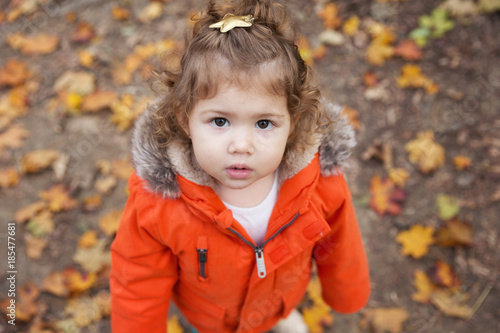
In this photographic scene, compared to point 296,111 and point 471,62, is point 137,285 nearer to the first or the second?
point 296,111

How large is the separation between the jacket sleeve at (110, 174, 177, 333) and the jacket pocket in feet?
0.50

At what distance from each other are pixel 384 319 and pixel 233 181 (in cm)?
170

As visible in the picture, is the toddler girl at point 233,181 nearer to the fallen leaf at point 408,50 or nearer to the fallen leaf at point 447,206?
the fallen leaf at point 447,206

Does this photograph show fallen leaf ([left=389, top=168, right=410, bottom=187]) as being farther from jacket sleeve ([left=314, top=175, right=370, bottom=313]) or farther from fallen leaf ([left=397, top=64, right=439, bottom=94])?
jacket sleeve ([left=314, top=175, right=370, bottom=313])

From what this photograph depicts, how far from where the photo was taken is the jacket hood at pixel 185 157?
1.57m

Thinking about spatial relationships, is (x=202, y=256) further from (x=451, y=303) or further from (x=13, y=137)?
(x=13, y=137)

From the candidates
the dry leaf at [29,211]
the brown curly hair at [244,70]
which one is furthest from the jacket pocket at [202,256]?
the dry leaf at [29,211]

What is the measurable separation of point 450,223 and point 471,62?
1422mm

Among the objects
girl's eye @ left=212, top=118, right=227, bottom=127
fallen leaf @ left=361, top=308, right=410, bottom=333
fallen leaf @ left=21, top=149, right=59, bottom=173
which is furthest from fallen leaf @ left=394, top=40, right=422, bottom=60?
fallen leaf @ left=21, top=149, right=59, bottom=173

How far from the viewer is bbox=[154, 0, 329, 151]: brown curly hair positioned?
1384 mm

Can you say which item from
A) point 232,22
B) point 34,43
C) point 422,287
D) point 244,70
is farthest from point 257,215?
point 34,43

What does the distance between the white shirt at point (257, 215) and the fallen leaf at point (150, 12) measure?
298 centimetres

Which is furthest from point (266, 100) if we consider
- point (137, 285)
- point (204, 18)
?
point (137, 285)

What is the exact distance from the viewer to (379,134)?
324 cm
